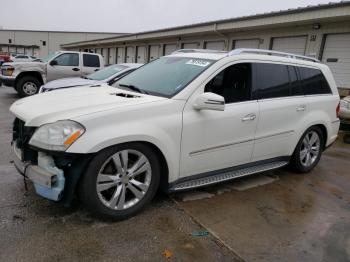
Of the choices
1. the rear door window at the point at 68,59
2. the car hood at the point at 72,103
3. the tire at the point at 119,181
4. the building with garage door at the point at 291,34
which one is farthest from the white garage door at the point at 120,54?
the tire at the point at 119,181

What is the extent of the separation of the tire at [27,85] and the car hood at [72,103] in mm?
8256

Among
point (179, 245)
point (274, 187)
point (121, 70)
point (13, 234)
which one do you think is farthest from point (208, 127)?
point (121, 70)

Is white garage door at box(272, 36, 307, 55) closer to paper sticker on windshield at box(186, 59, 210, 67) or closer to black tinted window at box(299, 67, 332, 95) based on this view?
black tinted window at box(299, 67, 332, 95)

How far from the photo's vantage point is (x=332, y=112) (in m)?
5.09

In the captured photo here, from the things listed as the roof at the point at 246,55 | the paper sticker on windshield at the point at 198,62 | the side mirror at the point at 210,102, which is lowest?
the side mirror at the point at 210,102

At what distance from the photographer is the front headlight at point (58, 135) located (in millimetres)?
2721

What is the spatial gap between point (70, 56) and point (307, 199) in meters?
10.2

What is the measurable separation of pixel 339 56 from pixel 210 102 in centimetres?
962

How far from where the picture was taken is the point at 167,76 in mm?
3855

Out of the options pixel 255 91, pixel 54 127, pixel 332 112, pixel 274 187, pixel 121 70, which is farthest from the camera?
pixel 121 70

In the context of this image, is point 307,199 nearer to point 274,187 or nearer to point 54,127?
point 274,187

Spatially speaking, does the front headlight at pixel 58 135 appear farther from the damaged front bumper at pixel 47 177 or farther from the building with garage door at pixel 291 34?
the building with garage door at pixel 291 34

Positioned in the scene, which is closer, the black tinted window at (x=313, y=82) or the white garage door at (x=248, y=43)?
the black tinted window at (x=313, y=82)

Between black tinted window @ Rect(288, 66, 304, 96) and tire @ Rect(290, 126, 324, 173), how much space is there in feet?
2.07
